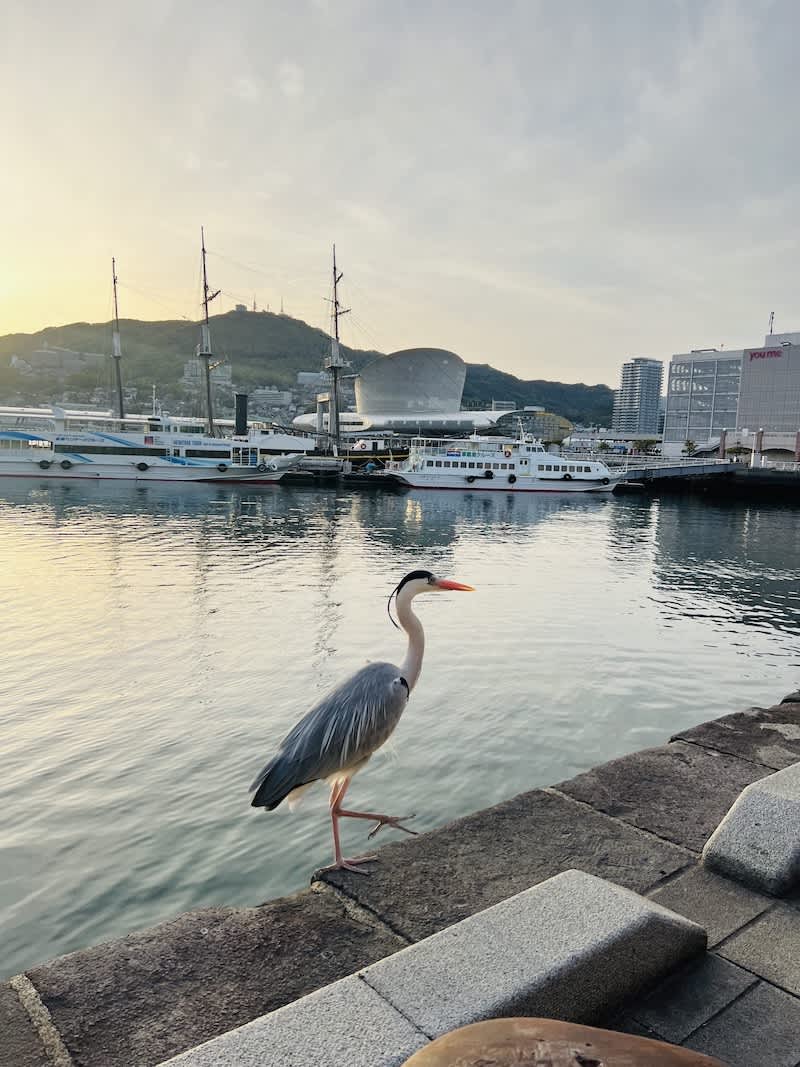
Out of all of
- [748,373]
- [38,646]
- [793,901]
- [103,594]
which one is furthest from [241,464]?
[748,373]

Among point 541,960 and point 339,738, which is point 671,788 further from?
point 541,960

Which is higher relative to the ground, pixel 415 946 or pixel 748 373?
pixel 748 373

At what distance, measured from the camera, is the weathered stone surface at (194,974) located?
236 cm

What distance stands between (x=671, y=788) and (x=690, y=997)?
6.91 feet

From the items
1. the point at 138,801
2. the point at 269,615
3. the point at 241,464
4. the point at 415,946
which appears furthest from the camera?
the point at 241,464

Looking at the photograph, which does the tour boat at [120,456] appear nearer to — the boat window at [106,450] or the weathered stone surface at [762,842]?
the boat window at [106,450]

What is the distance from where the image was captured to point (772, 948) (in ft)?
8.82

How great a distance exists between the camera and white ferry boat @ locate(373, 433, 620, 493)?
53.4 metres

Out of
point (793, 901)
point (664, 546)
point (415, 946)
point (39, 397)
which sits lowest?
point (664, 546)

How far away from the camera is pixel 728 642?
38.9 ft

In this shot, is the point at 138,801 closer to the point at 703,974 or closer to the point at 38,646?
the point at 703,974

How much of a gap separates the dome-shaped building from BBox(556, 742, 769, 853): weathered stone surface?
4864 inches

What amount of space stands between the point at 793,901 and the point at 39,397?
204065mm

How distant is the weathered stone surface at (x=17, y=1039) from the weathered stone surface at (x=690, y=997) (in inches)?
79.0
